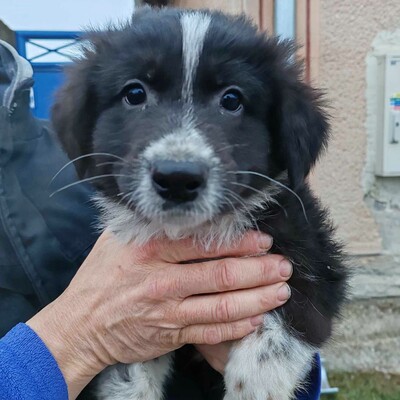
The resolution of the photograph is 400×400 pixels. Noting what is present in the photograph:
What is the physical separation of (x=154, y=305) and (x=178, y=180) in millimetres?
458

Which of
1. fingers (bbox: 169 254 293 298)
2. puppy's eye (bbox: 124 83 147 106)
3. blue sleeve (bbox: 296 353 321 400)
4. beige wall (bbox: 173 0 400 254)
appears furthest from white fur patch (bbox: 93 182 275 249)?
beige wall (bbox: 173 0 400 254)

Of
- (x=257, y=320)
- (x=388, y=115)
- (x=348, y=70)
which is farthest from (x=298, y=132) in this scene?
(x=348, y=70)

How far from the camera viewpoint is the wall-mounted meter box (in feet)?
11.2

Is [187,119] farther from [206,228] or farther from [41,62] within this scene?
[41,62]

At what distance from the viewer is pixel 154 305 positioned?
1.68m

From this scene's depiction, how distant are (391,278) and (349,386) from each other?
769mm

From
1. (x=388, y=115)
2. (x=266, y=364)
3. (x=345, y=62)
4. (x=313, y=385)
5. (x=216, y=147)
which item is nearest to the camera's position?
(x=216, y=147)

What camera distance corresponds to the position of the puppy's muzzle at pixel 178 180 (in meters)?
1.37

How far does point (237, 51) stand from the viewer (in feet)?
5.49

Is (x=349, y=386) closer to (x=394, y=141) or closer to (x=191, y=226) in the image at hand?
(x=394, y=141)

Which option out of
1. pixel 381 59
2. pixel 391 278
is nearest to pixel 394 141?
pixel 381 59

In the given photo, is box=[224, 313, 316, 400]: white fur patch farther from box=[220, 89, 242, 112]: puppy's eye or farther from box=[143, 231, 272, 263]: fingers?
box=[220, 89, 242, 112]: puppy's eye

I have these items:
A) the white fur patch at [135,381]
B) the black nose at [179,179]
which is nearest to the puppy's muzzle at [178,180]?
the black nose at [179,179]

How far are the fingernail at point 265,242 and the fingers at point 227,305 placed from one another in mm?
123
